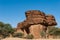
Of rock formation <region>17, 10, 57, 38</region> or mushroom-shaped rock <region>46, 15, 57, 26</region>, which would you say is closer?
rock formation <region>17, 10, 57, 38</region>

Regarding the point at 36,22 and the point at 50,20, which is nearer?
the point at 36,22

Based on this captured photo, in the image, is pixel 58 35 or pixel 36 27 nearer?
pixel 58 35

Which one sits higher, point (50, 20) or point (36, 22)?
point (50, 20)

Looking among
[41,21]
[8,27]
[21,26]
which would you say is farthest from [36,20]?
[8,27]

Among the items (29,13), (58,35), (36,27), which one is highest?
(29,13)

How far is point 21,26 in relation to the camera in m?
73.6

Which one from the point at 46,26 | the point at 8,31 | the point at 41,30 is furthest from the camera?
the point at 46,26

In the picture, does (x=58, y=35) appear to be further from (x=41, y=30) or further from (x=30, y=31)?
(x=30, y=31)

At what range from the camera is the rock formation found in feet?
220

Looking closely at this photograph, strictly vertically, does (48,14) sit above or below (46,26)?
above

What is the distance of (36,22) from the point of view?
2643 inches

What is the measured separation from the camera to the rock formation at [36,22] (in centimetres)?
6716

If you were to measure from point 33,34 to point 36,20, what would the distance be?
208 inches

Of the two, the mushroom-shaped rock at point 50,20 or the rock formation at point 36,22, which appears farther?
the mushroom-shaped rock at point 50,20
